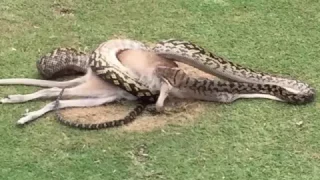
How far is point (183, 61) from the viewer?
4660 mm

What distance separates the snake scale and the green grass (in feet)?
0.27

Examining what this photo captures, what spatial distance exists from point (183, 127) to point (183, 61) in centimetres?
42

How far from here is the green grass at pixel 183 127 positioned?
13.4 ft

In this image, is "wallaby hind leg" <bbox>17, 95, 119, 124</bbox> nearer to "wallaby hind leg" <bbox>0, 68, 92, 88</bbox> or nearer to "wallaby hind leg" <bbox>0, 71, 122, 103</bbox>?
"wallaby hind leg" <bbox>0, 71, 122, 103</bbox>

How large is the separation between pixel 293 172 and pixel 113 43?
128cm

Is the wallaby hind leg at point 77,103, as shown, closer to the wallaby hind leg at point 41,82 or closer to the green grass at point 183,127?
the green grass at point 183,127

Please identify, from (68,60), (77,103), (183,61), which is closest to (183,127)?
(183,61)

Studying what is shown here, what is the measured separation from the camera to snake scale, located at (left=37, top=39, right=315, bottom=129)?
4.53m

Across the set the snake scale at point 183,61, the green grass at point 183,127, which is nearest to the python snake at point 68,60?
the snake scale at point 183,61

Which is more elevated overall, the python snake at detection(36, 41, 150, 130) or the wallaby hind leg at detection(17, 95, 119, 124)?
the python snake at detection(36, 41, 150, 130)

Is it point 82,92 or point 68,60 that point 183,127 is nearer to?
point 82,92

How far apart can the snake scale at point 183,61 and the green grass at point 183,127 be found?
0.08 metres

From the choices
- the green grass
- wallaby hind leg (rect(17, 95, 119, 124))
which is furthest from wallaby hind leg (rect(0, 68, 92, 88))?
wallaby hind leg (rect(17, 95, 119, 124))

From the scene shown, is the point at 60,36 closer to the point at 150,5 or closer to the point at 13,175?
the point at 150,5
